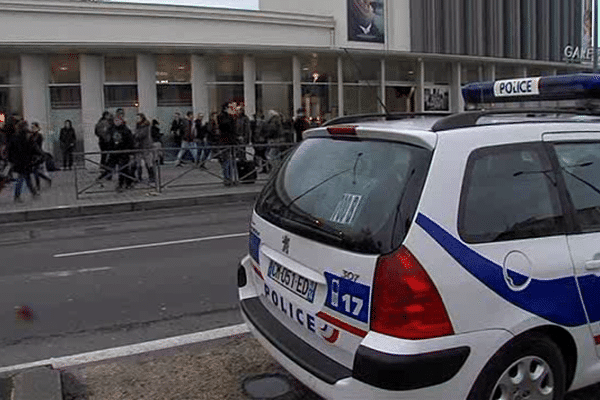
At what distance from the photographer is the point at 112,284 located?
6395 millimetres

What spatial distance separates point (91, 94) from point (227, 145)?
6.88m

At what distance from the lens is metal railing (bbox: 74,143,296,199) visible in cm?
1331

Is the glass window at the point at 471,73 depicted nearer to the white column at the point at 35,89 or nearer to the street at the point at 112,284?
the white column at the point at 35,89

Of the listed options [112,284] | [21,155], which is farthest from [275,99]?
[112,284]

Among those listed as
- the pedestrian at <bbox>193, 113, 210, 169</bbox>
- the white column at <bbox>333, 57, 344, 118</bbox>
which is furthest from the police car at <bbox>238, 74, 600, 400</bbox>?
the white column at <bbox>333, 57, 344, 118</bbox>

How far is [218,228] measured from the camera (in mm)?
9773

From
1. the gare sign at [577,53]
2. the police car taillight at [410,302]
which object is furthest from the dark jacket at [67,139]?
the gare sign at [577,53]

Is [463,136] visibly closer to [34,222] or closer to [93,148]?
[34,222]

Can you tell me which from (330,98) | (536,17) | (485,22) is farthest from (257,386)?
(536,17)

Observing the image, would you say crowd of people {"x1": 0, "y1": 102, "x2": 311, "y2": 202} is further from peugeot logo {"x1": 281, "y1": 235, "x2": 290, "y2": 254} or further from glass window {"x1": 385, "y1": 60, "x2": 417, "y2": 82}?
peugeot logo {"x1": 281, "y1": 235, "x2": 290, "y2": 254}

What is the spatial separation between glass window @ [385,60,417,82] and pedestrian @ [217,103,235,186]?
1114cm

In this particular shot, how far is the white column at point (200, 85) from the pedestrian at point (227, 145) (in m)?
5.82

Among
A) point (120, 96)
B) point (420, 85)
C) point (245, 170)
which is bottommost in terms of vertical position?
point (245, 170)

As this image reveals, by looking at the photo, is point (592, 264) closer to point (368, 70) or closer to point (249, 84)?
point (249, 84)
